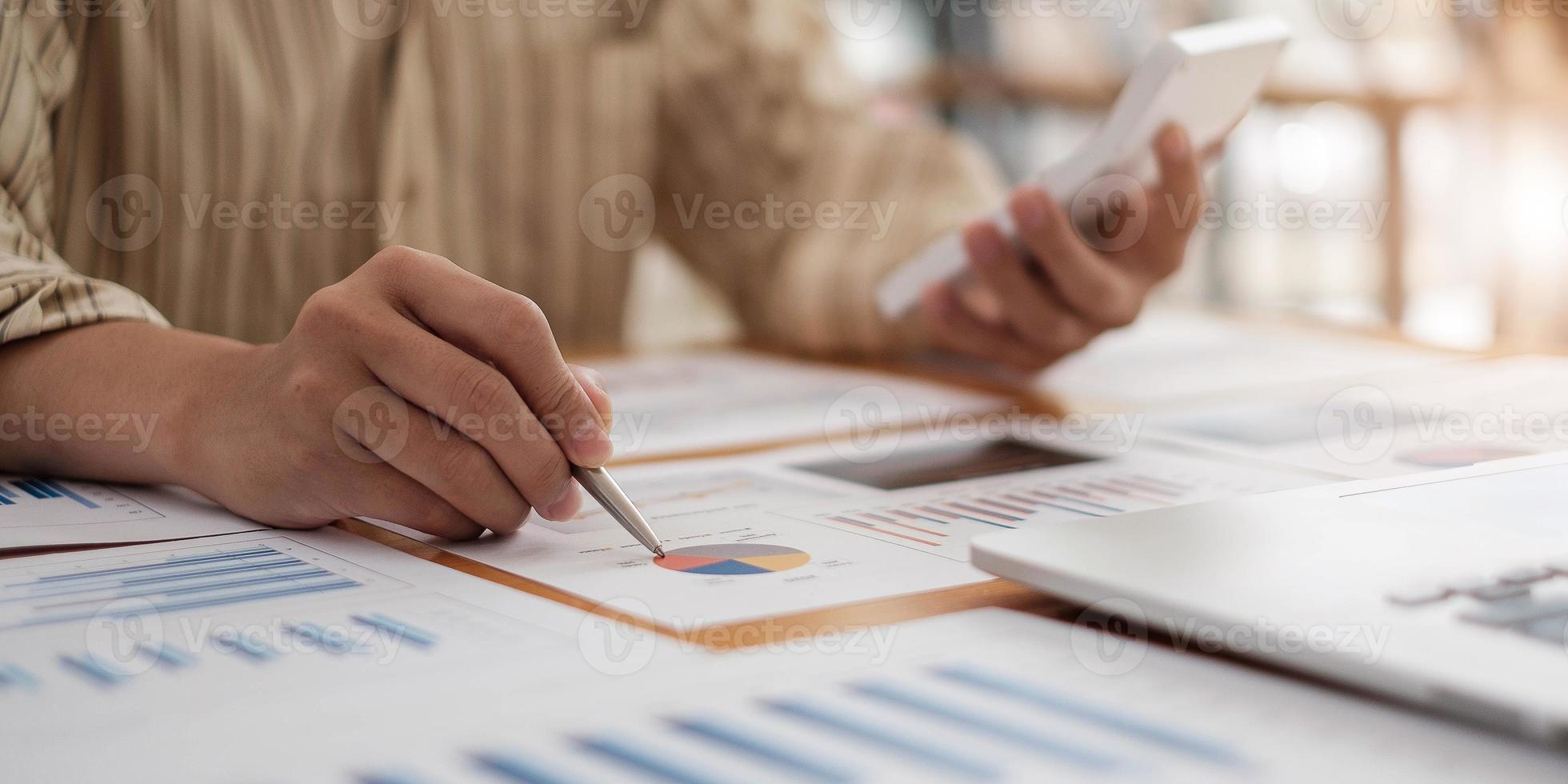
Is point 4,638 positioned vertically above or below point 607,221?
below

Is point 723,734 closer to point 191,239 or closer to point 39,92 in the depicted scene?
point 39,92

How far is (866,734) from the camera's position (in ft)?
1.00

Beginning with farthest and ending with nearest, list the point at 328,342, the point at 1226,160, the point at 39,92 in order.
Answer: the point at 1226,160
the point at 39,92
the point at 328,342

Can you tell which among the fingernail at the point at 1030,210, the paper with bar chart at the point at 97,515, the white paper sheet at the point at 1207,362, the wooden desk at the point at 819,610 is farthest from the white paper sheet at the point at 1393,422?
the paper with bar chart at the point at 97,515

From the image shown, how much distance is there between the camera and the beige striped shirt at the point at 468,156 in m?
0.92

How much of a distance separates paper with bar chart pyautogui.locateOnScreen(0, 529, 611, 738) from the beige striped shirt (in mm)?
295

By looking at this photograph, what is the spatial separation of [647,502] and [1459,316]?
3.75 m

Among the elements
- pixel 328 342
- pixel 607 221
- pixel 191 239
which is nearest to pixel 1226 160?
pixel 607 221

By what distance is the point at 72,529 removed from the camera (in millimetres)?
507

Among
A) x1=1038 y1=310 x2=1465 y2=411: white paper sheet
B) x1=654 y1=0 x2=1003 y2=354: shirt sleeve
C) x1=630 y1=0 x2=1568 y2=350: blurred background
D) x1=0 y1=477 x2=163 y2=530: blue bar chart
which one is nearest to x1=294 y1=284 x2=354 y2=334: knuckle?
x1=0 y1=477 x2=163 y2=530: blue bar chart

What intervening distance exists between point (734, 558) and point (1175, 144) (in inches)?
19.3

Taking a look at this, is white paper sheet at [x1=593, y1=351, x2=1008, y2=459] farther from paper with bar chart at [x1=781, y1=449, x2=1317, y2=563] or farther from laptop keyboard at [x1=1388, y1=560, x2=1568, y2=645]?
laptop keyboard at [x1=1388, y1=560, x2=1568, y2=645]

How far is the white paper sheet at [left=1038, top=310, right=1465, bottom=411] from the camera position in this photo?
86cm

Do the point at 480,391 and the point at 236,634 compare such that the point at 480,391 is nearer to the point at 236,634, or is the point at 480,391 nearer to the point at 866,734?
the point at 236,634
